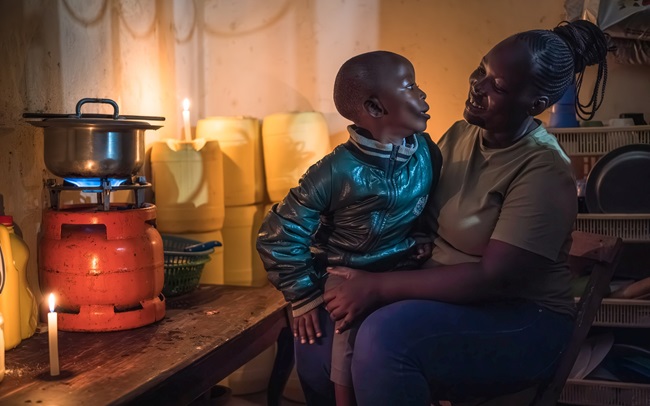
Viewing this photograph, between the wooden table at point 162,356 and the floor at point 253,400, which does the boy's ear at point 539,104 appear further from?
the floor at point 253,400

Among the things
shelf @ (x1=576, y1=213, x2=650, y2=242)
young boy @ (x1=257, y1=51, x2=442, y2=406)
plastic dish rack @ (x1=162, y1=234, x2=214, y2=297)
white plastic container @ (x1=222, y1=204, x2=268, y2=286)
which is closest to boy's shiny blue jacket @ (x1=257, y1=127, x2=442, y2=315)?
young boy @ (x1=257, y1=51, x2=442, y2=406)

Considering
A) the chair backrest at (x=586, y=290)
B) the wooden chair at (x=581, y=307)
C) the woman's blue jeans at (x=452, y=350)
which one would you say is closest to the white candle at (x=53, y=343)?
the woman's blue jeans at (x=452, y=350)

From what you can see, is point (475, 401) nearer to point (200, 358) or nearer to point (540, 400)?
point (540, 400)

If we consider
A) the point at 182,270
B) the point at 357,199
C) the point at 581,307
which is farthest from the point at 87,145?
the point at 581,307

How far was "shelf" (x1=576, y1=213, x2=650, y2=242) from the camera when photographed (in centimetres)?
292

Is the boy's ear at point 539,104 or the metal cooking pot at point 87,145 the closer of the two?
the boy's ear at point 539,104

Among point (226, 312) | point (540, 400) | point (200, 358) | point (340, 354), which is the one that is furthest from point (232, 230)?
point (540, 400)

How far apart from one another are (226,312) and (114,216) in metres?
0.52

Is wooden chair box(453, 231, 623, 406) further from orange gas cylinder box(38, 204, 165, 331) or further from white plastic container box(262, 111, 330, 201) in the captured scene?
white plastic container box(262, 111, 330, 201)

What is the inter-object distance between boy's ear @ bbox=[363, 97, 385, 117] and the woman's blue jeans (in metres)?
0.49

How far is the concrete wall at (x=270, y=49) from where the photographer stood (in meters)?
2.88

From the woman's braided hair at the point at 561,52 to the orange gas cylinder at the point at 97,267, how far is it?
122 centimetres

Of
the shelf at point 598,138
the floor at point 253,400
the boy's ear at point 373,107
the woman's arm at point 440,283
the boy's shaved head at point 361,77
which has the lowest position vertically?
the floor at point 253,400

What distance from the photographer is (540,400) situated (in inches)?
71.2
